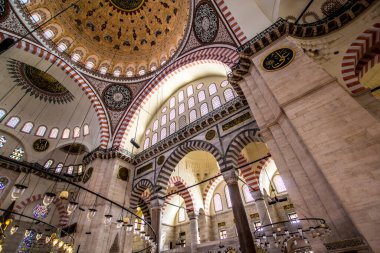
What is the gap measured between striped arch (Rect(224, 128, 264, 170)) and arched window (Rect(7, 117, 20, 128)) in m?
14.3

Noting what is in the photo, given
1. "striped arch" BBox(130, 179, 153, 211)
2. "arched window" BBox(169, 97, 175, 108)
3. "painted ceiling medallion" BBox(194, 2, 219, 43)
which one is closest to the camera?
"painted ceiling medallion" BBox(194, 2, 219, 43)

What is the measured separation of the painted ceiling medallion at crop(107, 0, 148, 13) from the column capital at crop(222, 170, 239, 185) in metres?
12.3

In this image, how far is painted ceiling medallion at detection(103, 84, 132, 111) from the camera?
1264 cm

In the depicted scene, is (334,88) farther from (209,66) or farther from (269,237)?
(209,66)

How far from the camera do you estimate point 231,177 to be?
7289 mm

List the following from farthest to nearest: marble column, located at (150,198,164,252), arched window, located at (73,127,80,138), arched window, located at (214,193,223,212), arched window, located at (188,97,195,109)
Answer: arched window, located at (73,127,80,138), arched window, located at (214,193,223,212), arched window, located at (188,97,195,109), marble column, located at (150,198,164,252)

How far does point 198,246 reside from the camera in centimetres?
1050

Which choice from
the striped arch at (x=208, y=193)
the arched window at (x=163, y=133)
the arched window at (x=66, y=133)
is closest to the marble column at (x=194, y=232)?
the striped arch at (x=208, y=193)

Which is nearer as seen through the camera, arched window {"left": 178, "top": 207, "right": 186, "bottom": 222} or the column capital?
the column capital

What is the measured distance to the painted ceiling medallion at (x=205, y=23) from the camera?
9.08 metres

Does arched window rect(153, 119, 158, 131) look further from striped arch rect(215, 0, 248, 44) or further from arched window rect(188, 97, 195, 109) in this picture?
striped arch rect(215, 0, 248, 44)

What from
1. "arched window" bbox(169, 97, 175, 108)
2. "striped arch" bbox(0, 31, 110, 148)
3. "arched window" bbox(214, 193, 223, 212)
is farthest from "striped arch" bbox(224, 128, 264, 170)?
"striped arch" bbox(0, 31, 110, 148)

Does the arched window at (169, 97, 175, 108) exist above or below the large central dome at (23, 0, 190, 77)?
below

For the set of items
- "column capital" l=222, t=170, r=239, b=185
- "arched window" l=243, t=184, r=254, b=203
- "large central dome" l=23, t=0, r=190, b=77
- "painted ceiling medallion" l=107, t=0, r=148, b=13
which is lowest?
"column capital" l=222, t=170, r=239, b=185
